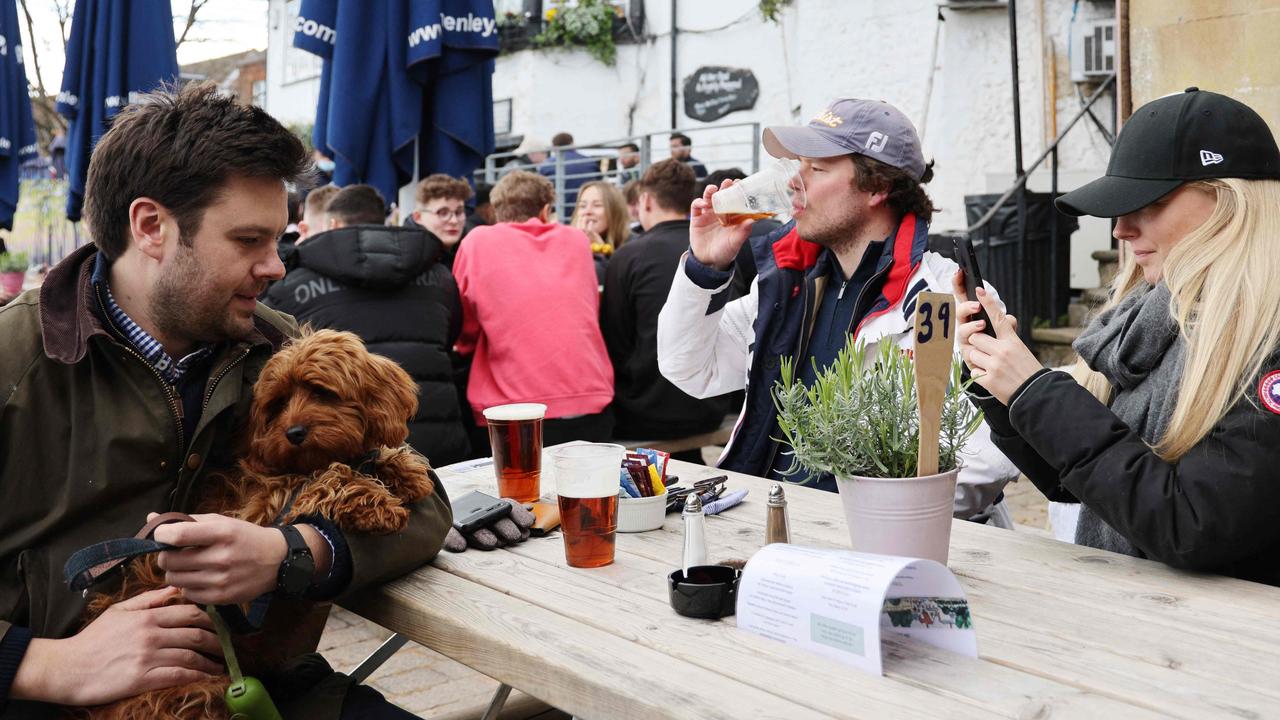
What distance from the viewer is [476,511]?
2.06 meters

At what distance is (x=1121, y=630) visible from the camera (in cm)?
150

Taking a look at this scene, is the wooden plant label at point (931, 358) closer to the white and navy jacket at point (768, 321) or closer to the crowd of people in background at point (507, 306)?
the white and navy jacket at point (768, 321)

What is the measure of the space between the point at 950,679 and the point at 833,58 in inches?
420

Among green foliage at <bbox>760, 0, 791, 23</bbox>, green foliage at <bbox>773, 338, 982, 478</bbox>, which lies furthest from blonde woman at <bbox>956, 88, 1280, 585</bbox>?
green foliage at <bbox>760, 0, 791, 23</bbox>

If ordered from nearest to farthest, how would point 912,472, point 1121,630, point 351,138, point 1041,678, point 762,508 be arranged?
point 1041,678 → point 1121,630 → point 912,472 → point 762,508 → point 351,138

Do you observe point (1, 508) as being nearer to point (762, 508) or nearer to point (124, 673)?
point (124, 673)

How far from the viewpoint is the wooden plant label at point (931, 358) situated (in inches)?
60.1

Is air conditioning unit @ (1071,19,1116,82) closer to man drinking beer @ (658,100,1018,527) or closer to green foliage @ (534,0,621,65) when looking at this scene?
man drinking beer @ (658,100,1018,527)

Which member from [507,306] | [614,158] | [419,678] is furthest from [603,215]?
[614,158]

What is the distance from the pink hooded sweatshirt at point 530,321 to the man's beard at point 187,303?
2562 mm

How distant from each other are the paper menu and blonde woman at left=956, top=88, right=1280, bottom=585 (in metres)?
0.47

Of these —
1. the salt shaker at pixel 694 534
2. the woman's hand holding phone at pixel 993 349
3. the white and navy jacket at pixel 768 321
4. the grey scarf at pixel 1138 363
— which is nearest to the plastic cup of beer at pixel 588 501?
the salt shaker at pixel 694 534

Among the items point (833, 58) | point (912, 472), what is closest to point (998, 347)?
point (912, 472)

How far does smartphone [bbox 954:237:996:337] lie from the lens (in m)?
1.76
